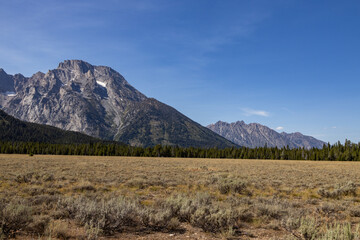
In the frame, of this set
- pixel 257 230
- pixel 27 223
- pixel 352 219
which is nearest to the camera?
pixel 27 223

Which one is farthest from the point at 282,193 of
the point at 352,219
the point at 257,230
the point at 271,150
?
the point at 271,150

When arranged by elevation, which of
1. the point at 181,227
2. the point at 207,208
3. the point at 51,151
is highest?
the point at 207,208

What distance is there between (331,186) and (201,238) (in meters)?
16.9

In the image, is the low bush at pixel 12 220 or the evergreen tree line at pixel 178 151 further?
the evergreen tree line at pixel 178 151

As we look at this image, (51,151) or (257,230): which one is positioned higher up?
(257,230)

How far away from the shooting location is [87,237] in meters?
6.15

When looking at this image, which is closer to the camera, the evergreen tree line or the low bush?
the low bush

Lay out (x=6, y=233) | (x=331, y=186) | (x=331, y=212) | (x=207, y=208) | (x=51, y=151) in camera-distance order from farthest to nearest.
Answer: (x=51, y=151) → (x=331, y=186) → (x=331, y=212) → (x=207, y=208) → (x=6, y=233)

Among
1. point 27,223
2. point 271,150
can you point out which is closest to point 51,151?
point 271,150

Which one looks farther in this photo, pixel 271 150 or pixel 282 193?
pixel 271 150

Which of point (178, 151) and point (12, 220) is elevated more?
point (12, 220)

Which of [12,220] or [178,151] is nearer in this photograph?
[12,220]

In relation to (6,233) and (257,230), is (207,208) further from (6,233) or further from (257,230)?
(6,233)

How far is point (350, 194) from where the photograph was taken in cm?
1527
